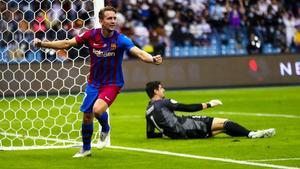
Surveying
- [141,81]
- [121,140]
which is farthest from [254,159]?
[141,81]

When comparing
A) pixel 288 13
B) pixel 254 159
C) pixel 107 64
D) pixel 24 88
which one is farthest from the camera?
pixel 288 13

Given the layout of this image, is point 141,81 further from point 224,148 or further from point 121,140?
point 224,148

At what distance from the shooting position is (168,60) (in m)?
28.8

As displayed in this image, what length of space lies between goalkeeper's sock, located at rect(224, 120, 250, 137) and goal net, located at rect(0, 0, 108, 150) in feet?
6.99

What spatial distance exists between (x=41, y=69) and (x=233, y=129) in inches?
228

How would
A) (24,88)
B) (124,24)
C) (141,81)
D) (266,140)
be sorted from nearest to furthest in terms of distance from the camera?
(266,140), (24,88), (141,81), (124,24)

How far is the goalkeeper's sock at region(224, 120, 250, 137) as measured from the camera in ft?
47.1

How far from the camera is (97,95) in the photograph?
12.3 metres

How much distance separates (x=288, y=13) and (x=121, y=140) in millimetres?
19432

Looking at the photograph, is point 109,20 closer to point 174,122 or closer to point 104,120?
point 104,120

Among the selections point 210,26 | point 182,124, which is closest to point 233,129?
point 182,124

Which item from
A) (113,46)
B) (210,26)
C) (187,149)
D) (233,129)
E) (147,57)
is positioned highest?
(210,26)

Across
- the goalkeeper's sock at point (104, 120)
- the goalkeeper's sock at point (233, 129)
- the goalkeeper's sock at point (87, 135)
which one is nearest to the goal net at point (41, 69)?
the goalkeeper's sock at point (104, 120)

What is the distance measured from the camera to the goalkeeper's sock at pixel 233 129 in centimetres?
1437
